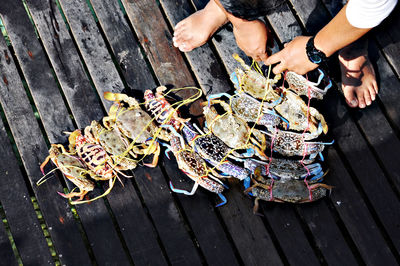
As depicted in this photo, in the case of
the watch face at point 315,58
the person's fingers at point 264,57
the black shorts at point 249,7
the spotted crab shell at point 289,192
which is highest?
the black shorts at point 249,7

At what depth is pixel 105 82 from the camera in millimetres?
2625

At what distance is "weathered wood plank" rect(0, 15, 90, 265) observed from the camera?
2.52 metres

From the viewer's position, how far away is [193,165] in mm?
2395

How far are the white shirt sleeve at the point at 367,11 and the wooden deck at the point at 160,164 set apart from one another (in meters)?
0.91

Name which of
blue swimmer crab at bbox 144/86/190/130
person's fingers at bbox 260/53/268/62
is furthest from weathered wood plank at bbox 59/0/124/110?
person's fingers at bbox 260/53/268/62

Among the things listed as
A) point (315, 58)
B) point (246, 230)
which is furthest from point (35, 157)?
point (315, 58)

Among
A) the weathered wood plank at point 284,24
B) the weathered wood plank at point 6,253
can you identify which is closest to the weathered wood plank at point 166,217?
the weathered wood plank at point 6,253

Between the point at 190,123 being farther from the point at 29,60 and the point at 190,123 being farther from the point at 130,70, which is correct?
the point at 29,60

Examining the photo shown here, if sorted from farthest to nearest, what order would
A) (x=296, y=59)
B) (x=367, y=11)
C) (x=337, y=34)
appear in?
1. (x=296, y=59)
2. (x=337, y=34)
3. (x=367, y=11)

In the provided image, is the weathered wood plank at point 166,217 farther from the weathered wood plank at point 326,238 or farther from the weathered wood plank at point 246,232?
the weathered wood plank at point 326,238

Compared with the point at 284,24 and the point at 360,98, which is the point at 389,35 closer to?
the point at 360,98

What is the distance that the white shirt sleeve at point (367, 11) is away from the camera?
5.14 ft

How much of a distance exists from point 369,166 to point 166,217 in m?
1.52

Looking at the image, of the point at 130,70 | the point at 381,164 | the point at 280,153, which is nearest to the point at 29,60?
the point at 130,70
